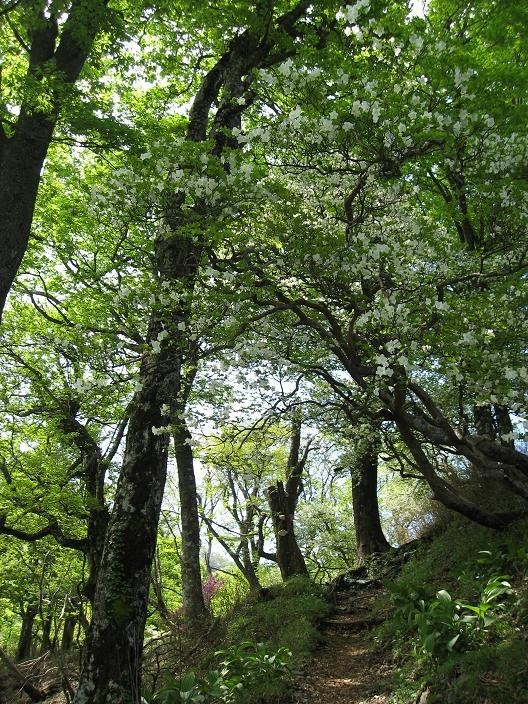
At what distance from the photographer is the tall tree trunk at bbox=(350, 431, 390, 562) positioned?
39.5ft

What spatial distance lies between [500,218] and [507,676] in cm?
439

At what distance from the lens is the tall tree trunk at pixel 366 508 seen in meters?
12.0

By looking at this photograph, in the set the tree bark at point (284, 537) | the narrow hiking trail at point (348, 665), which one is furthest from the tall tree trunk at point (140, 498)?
the tree bark at point (284, 537)

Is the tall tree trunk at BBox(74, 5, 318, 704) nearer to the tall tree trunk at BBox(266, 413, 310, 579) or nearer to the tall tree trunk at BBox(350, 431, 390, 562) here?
the tall tree trunk at BBox(266, 413, 310, 579)

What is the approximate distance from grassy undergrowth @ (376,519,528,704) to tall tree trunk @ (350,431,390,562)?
4.28 m

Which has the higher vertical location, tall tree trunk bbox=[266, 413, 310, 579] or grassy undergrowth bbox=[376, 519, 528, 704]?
tall tree trunk bbox=[266, 413, 310, 579]

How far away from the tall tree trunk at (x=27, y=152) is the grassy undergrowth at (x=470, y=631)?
18.5 ft

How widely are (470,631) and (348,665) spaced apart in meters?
2.69

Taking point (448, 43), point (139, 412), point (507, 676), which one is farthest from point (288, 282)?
point (507, 676)

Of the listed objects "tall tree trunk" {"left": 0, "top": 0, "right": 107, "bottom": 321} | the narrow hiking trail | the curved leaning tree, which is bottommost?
the narrow hiking trail

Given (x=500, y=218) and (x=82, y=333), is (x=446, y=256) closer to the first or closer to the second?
(x=500, y=218)

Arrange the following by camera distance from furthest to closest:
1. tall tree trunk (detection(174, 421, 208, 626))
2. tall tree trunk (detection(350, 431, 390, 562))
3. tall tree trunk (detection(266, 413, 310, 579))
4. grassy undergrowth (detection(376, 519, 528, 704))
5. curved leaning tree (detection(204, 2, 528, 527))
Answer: tall tree trunk (detection(350, 431, 390, 562))
tall tree trunk (detection(266, 413, 310, 579))
tall tree trunk (detection(174, 421, 208, 626))
curved leaning tree (detection(204, 2, 528, 527))
grassy undergrowth (detection(376, 519, 528, 704))

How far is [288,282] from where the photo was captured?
549cm

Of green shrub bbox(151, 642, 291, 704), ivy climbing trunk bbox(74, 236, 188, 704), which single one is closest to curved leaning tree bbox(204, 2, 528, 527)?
ivy climbing trunk bbox(74, 236, 188, 704)
